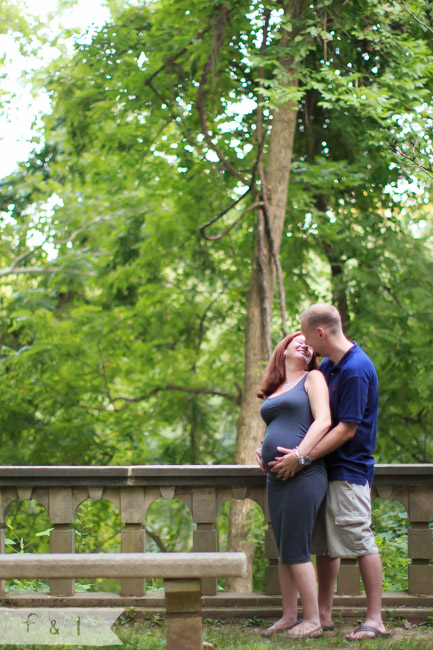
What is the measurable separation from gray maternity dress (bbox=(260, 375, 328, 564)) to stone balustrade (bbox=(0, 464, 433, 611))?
18.9 inches

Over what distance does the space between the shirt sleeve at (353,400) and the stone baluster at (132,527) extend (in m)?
1.39

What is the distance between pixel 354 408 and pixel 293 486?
537 mm

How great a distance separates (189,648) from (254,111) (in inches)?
353

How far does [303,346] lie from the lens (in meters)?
4.19

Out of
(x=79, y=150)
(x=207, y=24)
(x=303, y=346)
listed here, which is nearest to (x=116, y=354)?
(x=79, y=150)

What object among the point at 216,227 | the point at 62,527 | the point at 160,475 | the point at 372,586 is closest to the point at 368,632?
the point at 372,586

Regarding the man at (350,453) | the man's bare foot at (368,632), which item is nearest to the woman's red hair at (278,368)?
the man at (350,453)

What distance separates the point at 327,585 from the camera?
4.17 m

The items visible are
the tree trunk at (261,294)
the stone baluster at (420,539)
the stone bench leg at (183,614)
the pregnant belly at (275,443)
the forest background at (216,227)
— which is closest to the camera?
the stone bench leg at (183,614)

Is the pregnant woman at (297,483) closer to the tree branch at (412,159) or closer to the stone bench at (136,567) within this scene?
the stone bench at (136,567)

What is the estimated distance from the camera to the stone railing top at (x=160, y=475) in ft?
14.7

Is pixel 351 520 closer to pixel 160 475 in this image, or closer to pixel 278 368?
pixel 278 368

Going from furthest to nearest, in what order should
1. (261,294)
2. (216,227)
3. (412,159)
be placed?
(216,227) < (261,294) < (412,159)

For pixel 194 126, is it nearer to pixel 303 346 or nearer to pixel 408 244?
pixel 408 244
